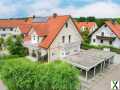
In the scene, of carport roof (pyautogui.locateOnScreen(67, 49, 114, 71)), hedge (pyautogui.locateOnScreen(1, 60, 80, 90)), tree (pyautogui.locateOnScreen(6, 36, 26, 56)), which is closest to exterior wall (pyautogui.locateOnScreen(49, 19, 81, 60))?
carport roof (pyautogui.locateOnScreen(67, 49, 114, 71))

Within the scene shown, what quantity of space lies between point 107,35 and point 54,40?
18.1 m

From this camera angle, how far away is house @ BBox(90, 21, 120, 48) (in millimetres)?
48812

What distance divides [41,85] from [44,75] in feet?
3.66

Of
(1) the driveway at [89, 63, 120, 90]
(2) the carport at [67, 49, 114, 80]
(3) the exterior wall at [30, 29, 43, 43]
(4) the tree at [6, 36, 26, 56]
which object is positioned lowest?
Result: (1) the driveway at [89, 63, 120, 90]

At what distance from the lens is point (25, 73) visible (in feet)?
74.7

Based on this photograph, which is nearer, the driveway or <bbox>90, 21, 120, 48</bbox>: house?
the driveway

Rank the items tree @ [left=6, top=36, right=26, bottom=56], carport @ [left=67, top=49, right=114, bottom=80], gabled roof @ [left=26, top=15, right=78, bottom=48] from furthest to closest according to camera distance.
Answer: tree @ [left=6, top=36, right=26, bottom=56], gabled roof @ [left=26, top=15, right=78, bottom=48], carport @ [left=67, top=49, right=114, bottom=80]

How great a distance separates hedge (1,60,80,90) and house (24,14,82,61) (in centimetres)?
1331

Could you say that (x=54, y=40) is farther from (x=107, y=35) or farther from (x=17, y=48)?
(x=107, y=35)

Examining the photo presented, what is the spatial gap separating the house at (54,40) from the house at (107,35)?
1158 centimetres

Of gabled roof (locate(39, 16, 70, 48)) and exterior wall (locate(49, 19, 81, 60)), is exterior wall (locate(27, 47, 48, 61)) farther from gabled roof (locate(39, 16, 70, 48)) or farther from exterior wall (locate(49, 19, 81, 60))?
exterior wall (locate(49, 19, 81, 60))

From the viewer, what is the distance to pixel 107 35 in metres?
50.4

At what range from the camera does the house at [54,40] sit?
37.2 m

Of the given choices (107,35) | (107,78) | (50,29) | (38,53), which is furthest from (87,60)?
(107,35)
